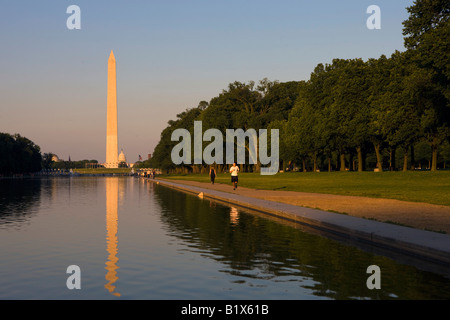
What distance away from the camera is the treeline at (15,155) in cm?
13350

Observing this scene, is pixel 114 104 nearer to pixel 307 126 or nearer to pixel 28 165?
pixel 28 165

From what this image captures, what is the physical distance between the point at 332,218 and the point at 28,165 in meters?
158

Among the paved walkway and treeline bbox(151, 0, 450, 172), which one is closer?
the paved walkway

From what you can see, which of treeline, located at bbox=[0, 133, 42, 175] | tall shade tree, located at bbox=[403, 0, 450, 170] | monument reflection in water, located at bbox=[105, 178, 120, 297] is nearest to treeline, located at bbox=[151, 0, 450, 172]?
tall shade tree, located at bbox=[403, 0, 450, 170]

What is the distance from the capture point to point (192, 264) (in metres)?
11.1

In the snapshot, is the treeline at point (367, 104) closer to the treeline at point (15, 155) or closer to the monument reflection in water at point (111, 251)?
the monument reflection in water at point (111, 251)

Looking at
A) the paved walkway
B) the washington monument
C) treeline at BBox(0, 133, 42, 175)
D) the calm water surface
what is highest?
the washington monument

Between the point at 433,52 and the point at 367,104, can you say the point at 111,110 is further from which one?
the point at 433,52

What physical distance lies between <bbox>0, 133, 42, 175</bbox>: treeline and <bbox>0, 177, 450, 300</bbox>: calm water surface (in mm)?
123118

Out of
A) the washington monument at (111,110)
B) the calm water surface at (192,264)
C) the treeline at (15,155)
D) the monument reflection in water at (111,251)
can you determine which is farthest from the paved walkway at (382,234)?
the treeline at (15,155)

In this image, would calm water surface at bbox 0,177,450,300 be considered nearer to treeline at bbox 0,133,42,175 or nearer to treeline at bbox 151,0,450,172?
treeline at bbox 151,0,450,172

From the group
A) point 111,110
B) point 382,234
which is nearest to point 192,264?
point 382,234

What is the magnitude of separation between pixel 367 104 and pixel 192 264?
64.6 metres

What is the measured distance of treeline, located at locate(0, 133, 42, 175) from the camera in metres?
134
